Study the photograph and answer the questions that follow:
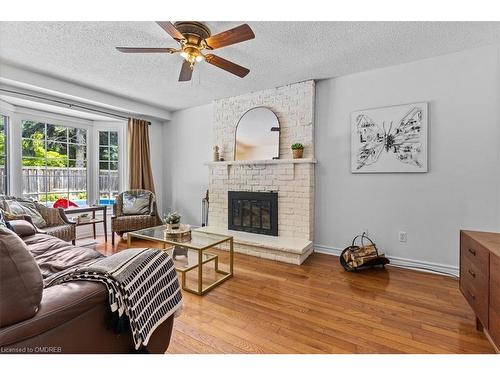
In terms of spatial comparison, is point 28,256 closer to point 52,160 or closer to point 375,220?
point 375,220

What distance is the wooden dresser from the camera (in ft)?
4.23

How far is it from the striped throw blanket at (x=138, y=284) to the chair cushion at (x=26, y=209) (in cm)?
232

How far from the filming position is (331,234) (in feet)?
10.4

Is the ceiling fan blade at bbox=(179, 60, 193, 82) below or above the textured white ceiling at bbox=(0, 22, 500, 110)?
below

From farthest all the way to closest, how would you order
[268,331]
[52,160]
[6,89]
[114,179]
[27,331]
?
[114,179]
[52,160]
[6,89]
[268,331]
[27,331]

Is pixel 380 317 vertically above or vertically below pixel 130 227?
below

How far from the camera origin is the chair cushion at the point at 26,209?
275cm

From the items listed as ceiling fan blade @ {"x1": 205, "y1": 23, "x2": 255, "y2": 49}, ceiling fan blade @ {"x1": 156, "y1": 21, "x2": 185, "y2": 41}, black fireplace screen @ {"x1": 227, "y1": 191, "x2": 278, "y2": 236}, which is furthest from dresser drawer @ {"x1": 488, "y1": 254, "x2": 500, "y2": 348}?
ceiling fan blade @ {"x1": 156, "y1": 21, "x2": 185, "y2": 41}

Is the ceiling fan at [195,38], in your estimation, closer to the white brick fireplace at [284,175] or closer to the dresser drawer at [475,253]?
the white brick fireplace at [284,175]

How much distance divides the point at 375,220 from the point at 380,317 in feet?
4.43

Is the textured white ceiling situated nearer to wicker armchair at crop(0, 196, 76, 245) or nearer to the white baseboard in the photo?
wicker armchair at crop(0, 196, 76, 245)

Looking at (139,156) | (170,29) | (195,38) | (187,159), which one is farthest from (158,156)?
(170,29)
